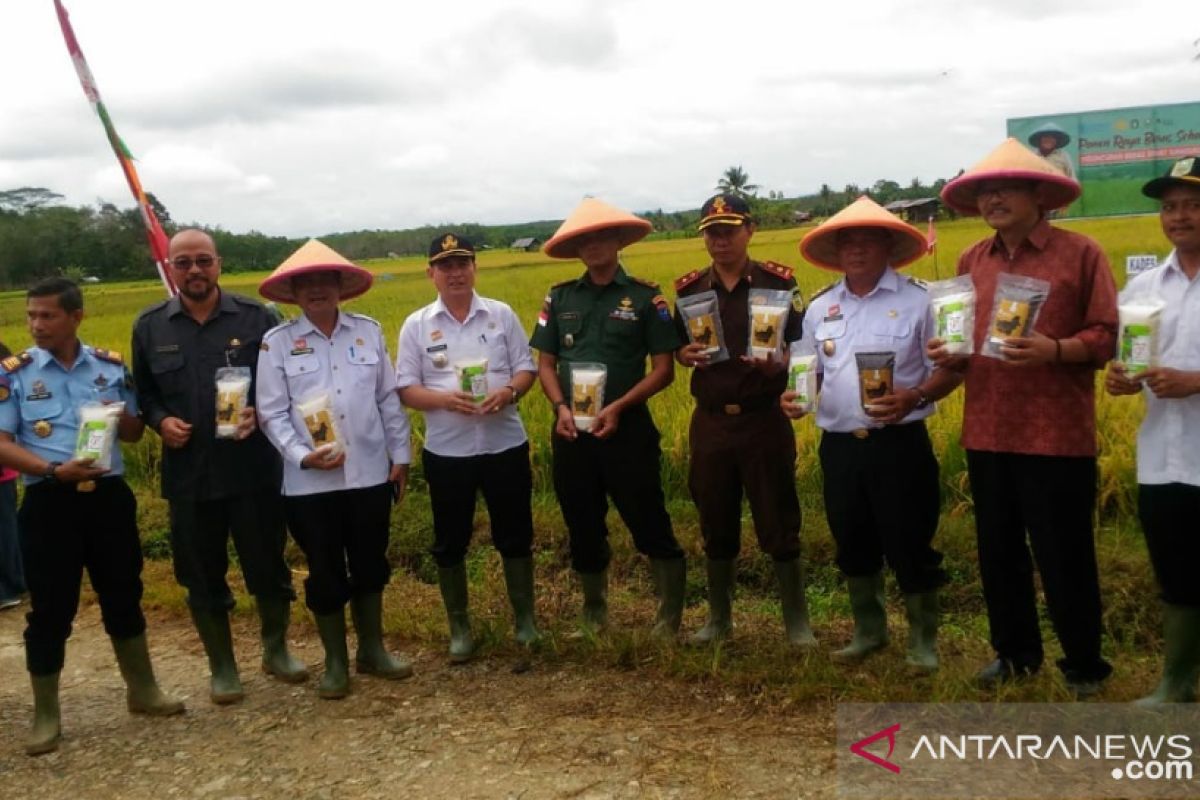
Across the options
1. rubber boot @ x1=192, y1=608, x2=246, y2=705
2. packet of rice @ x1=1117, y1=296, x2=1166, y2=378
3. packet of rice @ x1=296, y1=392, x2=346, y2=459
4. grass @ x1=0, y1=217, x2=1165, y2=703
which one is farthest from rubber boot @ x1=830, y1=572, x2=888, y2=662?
rubber boot @ x1=192, y1=608, x2=246, y2=705

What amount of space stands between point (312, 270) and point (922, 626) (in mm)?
2958

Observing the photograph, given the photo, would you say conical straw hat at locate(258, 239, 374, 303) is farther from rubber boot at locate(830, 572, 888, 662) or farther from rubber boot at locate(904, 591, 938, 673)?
rubber boot at locate(904, 591, 938, 673)

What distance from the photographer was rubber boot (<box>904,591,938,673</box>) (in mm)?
3971

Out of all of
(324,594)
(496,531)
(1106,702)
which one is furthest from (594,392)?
(1106,702)

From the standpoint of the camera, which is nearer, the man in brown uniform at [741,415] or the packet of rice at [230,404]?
the packet of rice at [230,404]

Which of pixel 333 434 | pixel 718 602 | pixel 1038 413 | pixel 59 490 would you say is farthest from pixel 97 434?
pixel 1038 413

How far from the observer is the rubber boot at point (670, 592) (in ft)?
14.8

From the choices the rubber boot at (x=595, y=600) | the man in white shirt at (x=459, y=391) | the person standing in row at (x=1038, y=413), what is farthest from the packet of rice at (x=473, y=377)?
the person standing in row at (x=1038, y=413)

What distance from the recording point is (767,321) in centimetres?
395

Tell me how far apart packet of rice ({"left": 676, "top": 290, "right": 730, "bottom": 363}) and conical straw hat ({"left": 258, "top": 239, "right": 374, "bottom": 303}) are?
143cm

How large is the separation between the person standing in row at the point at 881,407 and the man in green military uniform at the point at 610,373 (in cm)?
74

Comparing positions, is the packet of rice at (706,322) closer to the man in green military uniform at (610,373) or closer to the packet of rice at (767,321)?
the packet of rice at (767,321)

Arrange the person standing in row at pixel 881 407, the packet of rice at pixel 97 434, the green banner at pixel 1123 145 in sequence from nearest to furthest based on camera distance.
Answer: the packet of rice at pixel 97 434
the person standing in row at pixel 881 407
the green banner at pixel 1123 145

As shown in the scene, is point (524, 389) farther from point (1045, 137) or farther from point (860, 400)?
point (1045, 137)
